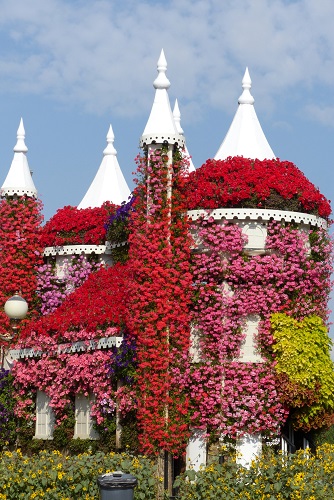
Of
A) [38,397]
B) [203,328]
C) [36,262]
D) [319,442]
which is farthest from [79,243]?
[319,442]

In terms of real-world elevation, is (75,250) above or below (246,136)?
below

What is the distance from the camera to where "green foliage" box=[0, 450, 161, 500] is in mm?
16984

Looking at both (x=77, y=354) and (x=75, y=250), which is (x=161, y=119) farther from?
(x=77, y=354)

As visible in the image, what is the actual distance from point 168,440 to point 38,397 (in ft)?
20.9

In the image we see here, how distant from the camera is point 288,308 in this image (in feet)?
79.7

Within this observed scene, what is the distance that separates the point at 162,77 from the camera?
85.1ft

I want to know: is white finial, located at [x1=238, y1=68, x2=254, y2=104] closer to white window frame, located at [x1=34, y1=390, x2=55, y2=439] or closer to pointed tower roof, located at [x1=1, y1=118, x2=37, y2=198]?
pointed tower roof, located at [x1=1, y1=118, x2=37, y2=198]

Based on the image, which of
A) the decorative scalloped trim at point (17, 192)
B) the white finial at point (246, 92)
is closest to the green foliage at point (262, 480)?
the white finial at point (246, 92)

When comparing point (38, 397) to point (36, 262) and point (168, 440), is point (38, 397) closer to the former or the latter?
point (36, 262)

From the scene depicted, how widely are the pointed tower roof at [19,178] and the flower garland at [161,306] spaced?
23.9 feet

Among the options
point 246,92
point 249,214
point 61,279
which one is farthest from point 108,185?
point 249,214

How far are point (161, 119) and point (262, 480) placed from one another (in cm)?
1141

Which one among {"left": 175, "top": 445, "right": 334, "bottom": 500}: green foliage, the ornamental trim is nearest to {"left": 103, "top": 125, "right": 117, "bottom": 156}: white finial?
the ornamental trim

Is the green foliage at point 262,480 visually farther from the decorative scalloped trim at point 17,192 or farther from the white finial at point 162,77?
the decorative scalloped trim at point 17,192
